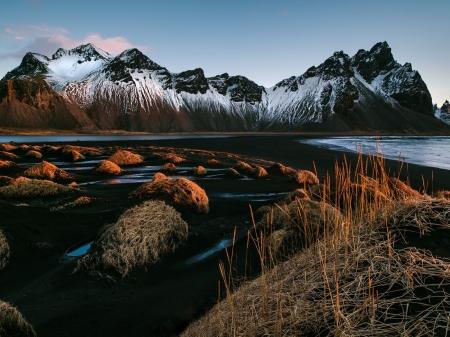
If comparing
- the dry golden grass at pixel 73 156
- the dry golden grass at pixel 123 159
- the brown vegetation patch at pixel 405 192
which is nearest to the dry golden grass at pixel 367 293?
the brown vegetation patch at pixel 405 192

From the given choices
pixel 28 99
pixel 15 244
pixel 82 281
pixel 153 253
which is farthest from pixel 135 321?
pixel 28 99

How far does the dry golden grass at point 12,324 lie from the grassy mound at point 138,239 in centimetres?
211

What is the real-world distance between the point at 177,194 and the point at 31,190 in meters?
6.00

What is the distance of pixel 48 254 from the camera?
22.2 feet

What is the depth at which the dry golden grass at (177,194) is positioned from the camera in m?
10.1

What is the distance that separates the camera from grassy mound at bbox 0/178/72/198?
→ 11234 mm

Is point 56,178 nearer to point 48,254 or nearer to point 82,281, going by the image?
point 48,254

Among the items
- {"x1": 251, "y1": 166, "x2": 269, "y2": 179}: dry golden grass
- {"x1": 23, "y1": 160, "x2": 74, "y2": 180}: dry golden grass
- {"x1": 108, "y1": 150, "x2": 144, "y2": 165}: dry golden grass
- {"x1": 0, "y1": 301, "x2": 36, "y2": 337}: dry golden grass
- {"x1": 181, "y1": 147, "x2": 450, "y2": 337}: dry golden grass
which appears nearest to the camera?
{"x1": 181, "y1": 147, "x2": 450, "y2": 337}: dry golden grass

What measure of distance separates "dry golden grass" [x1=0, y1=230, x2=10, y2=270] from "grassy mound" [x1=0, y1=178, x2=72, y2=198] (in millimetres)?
5430

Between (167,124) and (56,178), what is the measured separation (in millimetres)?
166167

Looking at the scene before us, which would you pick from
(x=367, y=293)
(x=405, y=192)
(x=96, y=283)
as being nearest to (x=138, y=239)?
(x=96, y=283)

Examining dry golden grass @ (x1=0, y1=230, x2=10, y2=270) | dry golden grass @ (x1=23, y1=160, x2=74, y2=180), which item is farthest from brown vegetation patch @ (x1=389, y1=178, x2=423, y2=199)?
dry golden grass @ (x1=23, y1=160, x2=74, y2=180)

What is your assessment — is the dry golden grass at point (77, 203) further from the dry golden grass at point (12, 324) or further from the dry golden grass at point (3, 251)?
the dry golden grass at point (12, 324)

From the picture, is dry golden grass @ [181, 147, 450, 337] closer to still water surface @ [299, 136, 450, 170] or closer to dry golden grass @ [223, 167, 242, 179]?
still water surface @ [299, 136, 450, 170]
